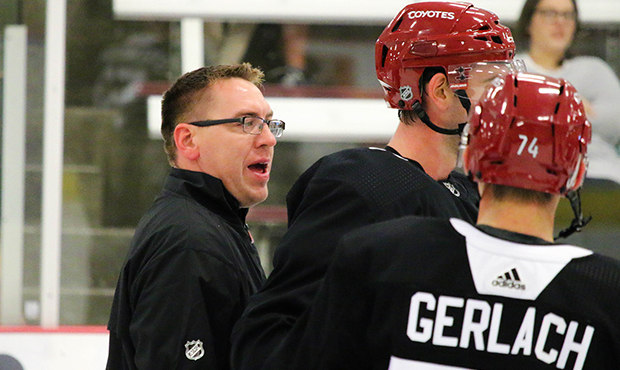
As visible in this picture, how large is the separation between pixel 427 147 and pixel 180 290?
63 cm

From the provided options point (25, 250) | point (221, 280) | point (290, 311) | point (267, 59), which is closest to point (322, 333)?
point (290, 311)

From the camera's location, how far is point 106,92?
4730mm

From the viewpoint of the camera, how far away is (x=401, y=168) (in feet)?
4.98

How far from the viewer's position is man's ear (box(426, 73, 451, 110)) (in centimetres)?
167

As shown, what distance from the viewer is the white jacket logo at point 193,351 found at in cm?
170

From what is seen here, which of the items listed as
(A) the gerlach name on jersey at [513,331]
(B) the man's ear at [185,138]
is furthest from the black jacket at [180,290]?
(A) the gerlach name on jersey at [513,331]

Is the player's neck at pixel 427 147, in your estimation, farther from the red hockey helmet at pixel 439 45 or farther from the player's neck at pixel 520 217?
the player's neck at pixel 520 217

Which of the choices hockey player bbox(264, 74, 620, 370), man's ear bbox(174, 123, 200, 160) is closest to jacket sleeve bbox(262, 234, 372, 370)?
hockey player bbox(264, 74, 620, 370)

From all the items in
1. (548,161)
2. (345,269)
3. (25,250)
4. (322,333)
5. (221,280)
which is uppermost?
(548,161)

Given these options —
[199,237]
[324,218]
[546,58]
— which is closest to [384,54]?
[324,218]

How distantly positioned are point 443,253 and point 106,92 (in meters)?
3.91

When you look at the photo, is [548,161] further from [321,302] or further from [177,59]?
[177,59]

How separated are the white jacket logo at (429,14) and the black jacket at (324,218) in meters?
0.36

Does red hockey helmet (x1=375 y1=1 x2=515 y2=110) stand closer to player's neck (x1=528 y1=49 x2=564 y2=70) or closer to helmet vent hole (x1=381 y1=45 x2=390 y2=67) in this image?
helmet vent hole (x1=381 y1=45 x2=390 y2=67)
